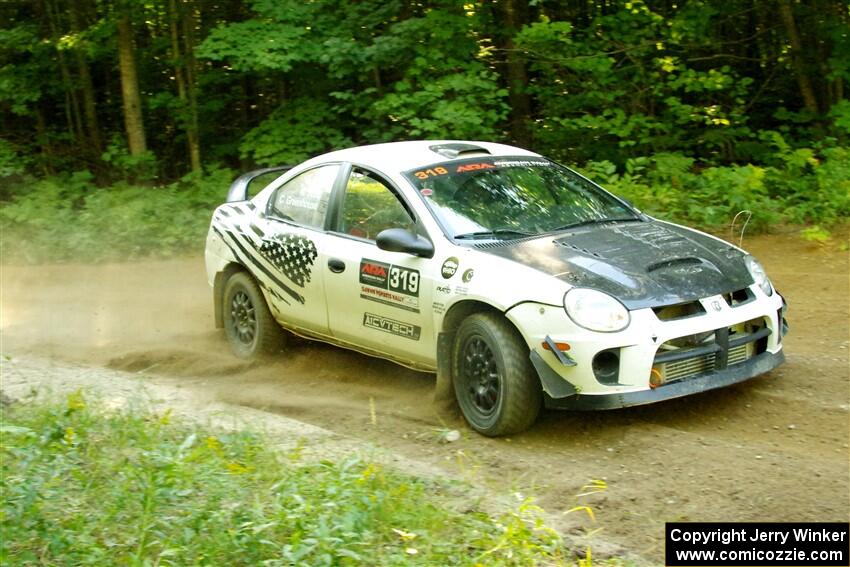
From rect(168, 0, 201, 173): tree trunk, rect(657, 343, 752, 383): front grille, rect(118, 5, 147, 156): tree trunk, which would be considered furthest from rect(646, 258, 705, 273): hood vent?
rect(118, 5, 147, 156): tree trunk

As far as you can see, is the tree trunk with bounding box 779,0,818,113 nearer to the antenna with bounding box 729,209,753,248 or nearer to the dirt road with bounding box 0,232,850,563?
the antenna with bounding box 729,209,753,248

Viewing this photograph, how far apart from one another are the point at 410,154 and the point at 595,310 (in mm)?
2188

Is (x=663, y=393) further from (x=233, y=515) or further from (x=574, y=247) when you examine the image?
(x=233, y=515)

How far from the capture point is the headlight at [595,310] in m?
5.39

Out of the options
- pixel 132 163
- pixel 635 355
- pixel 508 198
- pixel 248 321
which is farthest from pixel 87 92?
pixel 635 355

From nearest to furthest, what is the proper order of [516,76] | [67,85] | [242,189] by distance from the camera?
[242,189], [516,76], [67,85]

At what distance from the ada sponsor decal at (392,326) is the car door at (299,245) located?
0.52 meters

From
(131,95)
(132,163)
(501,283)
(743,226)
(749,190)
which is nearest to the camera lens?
(501,283)

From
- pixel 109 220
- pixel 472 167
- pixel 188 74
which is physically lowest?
pixel 109 220

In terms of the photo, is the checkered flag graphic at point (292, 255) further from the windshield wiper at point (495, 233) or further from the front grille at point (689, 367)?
the front grille at point (689, 367)

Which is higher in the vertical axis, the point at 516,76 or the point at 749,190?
the point at 516,76

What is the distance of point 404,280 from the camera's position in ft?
20.9

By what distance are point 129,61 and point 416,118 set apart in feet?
17.1

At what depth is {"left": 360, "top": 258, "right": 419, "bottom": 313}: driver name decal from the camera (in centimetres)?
631
